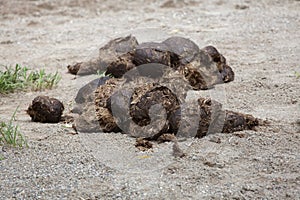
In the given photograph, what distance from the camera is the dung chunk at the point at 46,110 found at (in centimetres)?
395

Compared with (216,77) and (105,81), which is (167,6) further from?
(105,81)

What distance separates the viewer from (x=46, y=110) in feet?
12.9

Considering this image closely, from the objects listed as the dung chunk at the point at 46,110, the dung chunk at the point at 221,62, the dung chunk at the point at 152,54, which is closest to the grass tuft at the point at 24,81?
the dung chunk at the point at 46,110

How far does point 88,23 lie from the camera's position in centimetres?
756

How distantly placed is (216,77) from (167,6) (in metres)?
3.86

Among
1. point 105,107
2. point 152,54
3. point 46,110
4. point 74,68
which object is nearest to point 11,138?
point 46,110

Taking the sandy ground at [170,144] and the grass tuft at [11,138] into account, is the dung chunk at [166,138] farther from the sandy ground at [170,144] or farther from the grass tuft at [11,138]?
the grass tuft at [11,138]

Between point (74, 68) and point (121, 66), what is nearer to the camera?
point (121, 66)

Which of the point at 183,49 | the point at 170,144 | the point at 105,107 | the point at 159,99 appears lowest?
the point at 170,144

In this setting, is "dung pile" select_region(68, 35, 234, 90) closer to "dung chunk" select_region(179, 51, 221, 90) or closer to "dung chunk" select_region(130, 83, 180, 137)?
"dung chunk" select_region(179, 51, 221, 90)

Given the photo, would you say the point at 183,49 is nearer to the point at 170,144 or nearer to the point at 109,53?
the point at 109,53

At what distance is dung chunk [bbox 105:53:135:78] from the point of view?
419cm

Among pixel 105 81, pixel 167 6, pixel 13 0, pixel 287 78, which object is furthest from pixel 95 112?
pixel 13 0

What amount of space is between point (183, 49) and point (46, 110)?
3.93 feet
